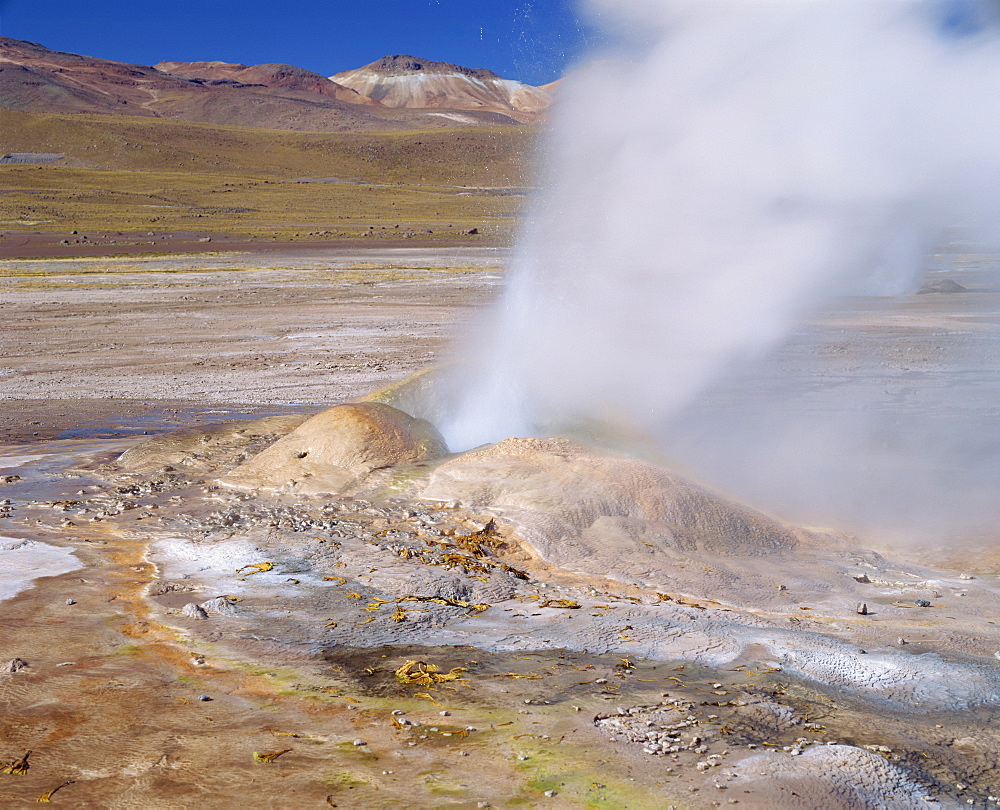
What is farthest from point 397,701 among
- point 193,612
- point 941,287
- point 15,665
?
point 941,287

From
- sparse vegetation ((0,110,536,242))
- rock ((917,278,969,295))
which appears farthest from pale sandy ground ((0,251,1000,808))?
sparse vegetation ((0,110,536,242))

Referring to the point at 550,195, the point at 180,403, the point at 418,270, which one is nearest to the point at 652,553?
the point at 550,195

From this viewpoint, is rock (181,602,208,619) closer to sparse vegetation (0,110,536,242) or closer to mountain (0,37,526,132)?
sparse vegetation (0,110,536,242)

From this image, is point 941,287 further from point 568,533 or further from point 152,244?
point 152,244

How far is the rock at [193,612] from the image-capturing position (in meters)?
5.03

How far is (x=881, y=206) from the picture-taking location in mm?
7488

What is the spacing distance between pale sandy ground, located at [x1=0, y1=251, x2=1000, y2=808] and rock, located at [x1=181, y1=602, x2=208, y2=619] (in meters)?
0.05

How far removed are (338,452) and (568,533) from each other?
2.19 meters

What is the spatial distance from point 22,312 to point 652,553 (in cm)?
1774

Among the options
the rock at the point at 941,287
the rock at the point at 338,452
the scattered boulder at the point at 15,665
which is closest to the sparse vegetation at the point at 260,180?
the rock at the point at 941,287

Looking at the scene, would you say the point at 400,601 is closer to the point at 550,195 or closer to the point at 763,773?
the point at 763,773

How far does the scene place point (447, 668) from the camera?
14.4 feet

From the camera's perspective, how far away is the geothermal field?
3613 mm

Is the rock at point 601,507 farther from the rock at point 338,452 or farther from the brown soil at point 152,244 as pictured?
the brown soil at point 152,244
